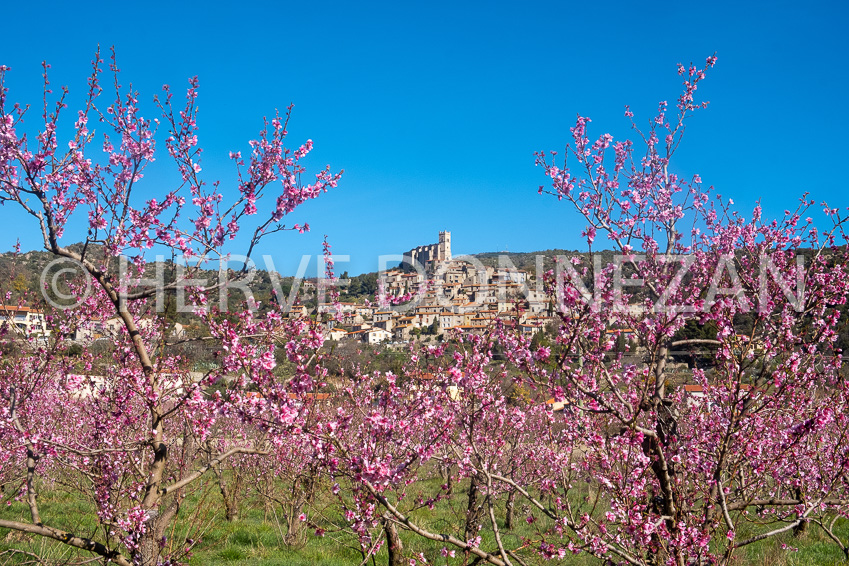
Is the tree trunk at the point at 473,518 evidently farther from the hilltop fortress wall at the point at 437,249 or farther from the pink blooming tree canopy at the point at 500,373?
the hilltop fortress wall at the point at 437,249

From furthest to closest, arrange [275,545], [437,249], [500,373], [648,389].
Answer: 1. [437,249]
2. [275,545]
3. [500,373]
4. [648,389]

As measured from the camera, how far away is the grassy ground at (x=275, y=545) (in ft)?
29.1

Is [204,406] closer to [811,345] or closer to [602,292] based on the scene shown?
[602,292]

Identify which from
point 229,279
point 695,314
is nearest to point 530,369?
point 695,314

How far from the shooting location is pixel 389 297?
5.94m

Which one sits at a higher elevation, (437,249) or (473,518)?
(437,249)

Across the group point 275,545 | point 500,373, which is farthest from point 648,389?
point 275,545

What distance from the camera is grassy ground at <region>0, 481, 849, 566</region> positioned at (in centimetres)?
887

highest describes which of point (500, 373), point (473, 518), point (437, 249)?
point (437, 249)

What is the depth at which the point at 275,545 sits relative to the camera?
11531mm

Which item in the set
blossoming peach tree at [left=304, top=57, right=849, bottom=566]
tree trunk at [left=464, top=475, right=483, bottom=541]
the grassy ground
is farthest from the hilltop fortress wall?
blossoming peach tree at [left=304, top=57, right=849, bottom=566]

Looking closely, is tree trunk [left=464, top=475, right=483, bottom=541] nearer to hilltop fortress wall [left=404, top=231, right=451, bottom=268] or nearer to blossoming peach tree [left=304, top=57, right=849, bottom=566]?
blossoming peach tree [left=304, top=57, right=849, bottom=566]

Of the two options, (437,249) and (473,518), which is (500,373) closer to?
(473,518)

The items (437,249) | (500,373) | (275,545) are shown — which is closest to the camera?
(500,373)
